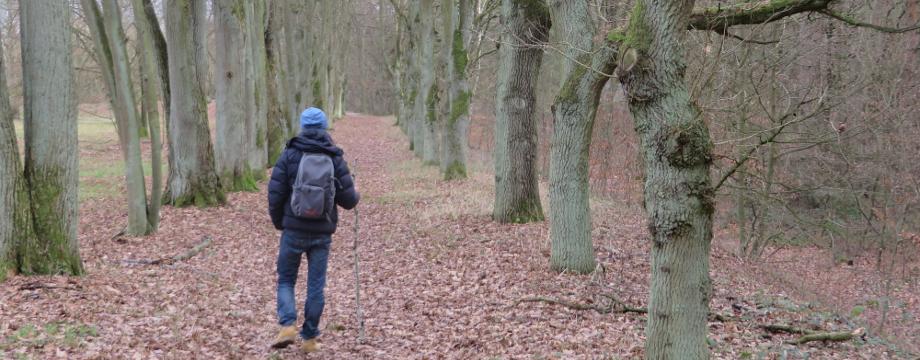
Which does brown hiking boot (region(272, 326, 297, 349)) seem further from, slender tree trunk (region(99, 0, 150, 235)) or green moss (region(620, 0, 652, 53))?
slender tree trunk (region(99, 0, 150, 235))

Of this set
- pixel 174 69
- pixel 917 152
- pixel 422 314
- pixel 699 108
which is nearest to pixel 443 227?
pixel 422 314

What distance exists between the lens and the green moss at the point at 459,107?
57.9 ft

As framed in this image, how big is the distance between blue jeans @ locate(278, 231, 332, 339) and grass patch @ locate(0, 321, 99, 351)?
156 cm

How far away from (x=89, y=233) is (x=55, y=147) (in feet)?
13.6

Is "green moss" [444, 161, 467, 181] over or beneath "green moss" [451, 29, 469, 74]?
beneath

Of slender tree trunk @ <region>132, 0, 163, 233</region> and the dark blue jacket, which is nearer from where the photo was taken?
the dark blue jacket

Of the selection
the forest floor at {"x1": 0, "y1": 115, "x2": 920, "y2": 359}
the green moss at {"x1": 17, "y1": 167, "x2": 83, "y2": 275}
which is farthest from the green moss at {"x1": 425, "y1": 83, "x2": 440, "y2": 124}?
the green moss at {"x1": 17, "y1": 167, "x2": 83, "y2": 275}

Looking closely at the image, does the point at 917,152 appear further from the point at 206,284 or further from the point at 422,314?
the point at 206,284

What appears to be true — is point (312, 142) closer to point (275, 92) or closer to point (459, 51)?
point (459, 51)

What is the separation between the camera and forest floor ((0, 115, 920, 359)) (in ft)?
19.7

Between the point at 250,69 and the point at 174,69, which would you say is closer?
the point at 174,69

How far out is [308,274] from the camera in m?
5.96

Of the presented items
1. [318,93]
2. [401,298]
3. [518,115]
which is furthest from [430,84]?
[401,298]

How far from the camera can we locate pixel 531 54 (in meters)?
11.3
